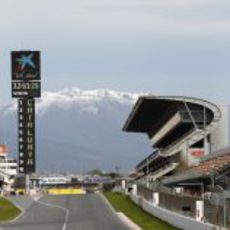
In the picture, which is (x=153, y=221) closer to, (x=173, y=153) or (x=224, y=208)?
(x=224, y=208)

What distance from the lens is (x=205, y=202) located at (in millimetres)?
42250

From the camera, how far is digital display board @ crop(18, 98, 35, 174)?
136 metres

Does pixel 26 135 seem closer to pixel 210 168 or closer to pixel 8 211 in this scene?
pixel 8 211

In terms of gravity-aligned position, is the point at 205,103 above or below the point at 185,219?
above

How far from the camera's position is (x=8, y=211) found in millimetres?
80562

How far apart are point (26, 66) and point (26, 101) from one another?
5.79m

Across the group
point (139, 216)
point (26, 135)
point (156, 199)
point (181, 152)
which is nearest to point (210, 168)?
point (156, 199)

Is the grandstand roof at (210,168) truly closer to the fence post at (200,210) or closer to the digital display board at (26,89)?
the fence post at (200,210)

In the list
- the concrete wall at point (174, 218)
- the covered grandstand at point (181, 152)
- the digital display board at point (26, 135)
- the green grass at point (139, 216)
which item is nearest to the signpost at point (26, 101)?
the digital display board at point (26, 135)

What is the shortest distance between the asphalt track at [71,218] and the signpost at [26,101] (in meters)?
40.8

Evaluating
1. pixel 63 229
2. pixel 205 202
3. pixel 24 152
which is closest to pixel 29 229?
pixel 63 229

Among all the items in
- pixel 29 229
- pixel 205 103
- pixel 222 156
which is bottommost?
pixel 29 229

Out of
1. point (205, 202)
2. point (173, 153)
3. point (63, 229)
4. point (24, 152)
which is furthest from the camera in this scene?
point (24, 152)

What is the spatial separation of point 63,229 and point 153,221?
8.70 meters
